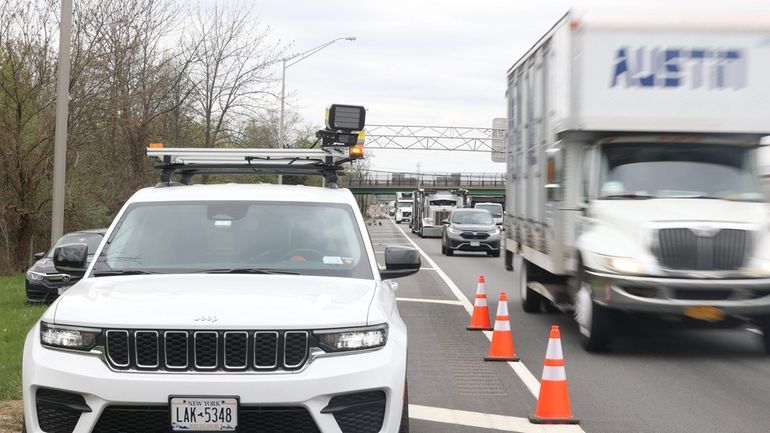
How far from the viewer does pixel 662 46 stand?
11492 millimetres

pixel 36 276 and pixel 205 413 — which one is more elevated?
pixel 205 413

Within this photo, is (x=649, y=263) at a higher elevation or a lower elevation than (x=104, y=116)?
lower

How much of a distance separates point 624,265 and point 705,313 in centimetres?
95

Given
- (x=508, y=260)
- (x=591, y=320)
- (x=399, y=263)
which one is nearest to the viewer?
(x=399, y=263)

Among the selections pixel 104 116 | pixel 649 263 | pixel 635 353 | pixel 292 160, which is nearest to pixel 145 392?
pixel 292 160

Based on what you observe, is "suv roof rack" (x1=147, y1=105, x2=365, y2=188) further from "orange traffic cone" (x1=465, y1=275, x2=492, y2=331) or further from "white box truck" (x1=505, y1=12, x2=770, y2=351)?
"orange traffic cone" (x1=465, y1=275, x2=492, y2=331)

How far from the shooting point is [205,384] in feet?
16.6

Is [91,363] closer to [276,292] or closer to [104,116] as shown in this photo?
[276,292]

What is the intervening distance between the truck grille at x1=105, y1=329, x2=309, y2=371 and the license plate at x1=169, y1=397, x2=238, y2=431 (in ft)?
0.56

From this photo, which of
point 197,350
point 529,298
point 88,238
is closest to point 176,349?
point 197,350

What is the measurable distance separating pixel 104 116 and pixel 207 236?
21.9m

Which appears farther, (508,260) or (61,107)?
(508,260)

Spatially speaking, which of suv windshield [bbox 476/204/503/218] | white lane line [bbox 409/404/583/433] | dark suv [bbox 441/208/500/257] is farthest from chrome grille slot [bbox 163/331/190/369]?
suv windshield [bbox 476/204/503/218]

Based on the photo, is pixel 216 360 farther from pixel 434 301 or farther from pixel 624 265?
pixel 434 301
